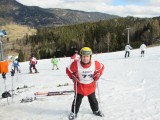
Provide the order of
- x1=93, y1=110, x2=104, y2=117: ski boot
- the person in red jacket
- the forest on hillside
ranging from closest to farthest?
the person in red jacket, x1=93, y1=110, x2=104, y2=117: ski boot, the forest on hillside

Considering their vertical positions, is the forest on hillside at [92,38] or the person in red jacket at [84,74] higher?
the person in red jacket at [84,74]

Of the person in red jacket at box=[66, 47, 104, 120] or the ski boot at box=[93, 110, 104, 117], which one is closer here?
the person in red jacket at box=[66, 47, 104, 120]

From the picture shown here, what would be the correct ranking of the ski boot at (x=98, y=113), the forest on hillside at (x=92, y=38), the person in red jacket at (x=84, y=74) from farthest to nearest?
the forest on hillside at (x=92, y=38), the ski boot at (x=98, y=113), the person in red jacket at (x=84, y=74)

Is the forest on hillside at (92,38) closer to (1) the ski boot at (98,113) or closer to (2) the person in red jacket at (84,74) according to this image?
(1) the ski boot at (98,113)

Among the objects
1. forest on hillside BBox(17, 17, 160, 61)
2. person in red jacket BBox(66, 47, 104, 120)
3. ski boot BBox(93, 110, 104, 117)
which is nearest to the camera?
person in red jacket BBox(66, 47, 104, 120)

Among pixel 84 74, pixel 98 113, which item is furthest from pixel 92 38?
pixel 84 74

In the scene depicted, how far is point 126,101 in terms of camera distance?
9.91m

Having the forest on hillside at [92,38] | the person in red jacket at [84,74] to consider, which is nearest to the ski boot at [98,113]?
the person in red jacket at [84,74]

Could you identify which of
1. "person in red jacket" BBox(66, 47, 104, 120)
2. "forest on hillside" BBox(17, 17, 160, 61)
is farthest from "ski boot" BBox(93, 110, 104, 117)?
"forest on hillside" BBox(17, 17, 160, 61)

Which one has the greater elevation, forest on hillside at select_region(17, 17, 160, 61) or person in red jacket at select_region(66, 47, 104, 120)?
person in red jacket at select_region(66, 47, 104, 120)

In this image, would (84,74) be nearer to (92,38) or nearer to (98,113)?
(98,113)

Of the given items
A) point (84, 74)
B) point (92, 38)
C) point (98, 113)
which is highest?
point (84, 74)

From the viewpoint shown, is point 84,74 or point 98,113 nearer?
point 84,74

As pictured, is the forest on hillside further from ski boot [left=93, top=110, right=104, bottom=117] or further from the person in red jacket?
the person in red jacket
